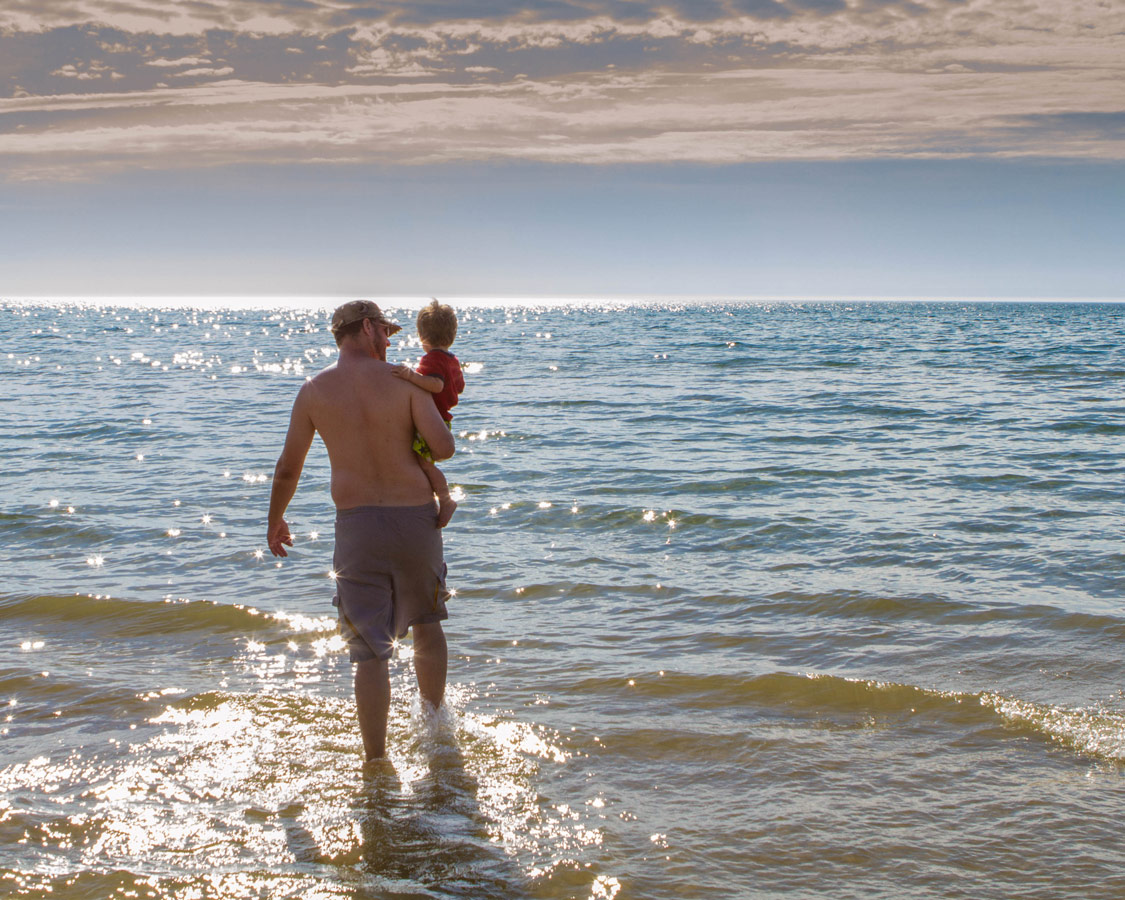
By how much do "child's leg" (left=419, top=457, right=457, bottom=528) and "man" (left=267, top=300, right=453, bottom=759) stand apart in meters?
0.03

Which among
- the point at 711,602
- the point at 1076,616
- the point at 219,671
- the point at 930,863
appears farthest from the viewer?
the point at 711,602

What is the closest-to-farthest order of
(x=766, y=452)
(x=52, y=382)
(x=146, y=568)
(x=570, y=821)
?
(x=570, y=821) → (x=146, y=568) → (x=766, y=452) → (x=52, y=382)

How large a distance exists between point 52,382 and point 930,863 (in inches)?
1193

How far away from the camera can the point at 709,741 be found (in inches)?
189

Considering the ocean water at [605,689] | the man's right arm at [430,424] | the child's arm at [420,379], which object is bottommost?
the ocean water at [605,689]

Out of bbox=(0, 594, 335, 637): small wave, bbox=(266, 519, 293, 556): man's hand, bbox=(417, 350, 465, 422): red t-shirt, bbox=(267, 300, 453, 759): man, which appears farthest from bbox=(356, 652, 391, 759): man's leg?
bbox=(0, 594, 335, 637): small wave

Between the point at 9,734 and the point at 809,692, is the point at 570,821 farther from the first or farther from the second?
the point at 9,734

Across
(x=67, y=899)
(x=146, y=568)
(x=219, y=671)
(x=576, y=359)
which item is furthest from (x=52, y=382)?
(x=67, y=899)

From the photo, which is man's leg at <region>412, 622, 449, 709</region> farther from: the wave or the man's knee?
the wave

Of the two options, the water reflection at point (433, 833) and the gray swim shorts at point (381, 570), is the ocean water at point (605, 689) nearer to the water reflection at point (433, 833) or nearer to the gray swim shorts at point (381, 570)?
the water reflection at point (433, 833)

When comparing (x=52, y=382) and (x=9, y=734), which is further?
(x=52, y=382)

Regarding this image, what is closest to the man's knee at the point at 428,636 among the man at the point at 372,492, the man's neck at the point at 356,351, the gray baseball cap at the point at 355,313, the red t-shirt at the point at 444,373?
the man at the point at 372,492

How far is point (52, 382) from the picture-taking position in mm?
28297

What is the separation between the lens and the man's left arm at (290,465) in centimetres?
433
